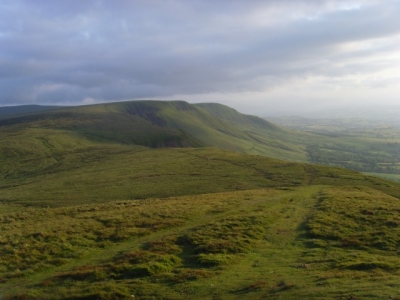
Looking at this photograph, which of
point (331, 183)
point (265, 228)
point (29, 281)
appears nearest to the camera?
point (29, 281)

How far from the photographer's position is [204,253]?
2700 cm

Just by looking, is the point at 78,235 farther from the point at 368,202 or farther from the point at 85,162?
the point at 85,162

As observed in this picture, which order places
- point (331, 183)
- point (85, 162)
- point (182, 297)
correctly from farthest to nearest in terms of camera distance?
point (85, 162) → point (331, 183) → point (182, 297)

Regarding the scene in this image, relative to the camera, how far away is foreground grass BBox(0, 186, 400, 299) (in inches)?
787

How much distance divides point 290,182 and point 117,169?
56.3m

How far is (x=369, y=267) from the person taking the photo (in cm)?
2323

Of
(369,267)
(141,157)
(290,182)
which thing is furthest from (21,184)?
(369,267)

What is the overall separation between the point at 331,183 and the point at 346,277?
210 ft

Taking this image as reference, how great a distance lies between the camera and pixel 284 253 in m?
27.6

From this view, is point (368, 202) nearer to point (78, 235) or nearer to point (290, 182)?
point (290, 182)

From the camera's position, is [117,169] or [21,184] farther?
[117,169]

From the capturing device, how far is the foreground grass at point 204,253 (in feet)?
65.6

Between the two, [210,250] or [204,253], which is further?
[210,250]

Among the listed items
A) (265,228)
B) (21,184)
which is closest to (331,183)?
(265,228)
